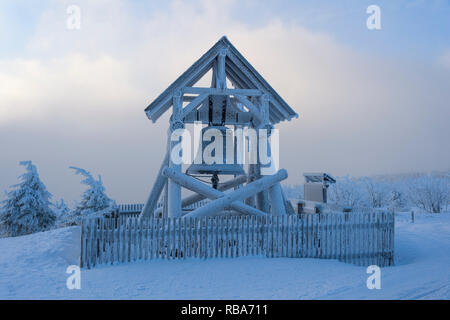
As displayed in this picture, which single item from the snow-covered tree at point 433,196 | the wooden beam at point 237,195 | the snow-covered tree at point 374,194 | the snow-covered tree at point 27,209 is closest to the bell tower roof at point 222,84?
the wooden beam at point 237,195

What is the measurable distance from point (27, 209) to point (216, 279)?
24.1 metres

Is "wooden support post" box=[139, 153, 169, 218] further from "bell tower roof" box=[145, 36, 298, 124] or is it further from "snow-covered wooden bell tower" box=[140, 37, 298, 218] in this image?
"bell tower roof" box=[145, 36, 298, 124]

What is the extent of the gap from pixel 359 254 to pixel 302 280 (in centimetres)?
419

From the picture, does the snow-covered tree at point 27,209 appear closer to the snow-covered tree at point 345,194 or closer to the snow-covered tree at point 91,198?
the snow-covered tree at point 91,198

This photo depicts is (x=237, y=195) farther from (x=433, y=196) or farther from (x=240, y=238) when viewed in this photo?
(x=433, y=196)

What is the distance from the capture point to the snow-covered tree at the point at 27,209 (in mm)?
25672

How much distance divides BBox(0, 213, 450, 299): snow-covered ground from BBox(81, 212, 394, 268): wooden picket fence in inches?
15.4

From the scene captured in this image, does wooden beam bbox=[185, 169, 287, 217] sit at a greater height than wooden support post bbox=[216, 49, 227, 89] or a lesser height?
lesser

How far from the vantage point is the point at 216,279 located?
743cm

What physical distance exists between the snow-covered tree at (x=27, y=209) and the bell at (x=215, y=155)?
20526 millimetres

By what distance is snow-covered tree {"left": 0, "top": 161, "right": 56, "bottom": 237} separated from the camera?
25.7 metres

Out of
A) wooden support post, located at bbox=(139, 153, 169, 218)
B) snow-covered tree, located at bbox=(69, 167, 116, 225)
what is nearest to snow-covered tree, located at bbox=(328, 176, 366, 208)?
snow-covered tree, located at bbox=(69, 167, 116, 225)

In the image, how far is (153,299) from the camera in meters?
6.14
